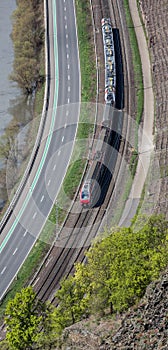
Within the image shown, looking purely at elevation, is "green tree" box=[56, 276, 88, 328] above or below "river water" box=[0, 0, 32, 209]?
below

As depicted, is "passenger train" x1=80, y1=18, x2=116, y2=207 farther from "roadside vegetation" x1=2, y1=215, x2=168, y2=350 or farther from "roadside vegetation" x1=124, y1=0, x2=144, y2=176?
"roadside vegetation" x1=2, y1=215, x2=168, y2=350

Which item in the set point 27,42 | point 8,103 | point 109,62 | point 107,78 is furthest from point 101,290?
point 27,42

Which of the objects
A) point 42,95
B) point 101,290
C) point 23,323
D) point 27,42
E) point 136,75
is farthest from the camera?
point 27,42

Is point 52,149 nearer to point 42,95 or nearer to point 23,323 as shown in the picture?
point 42,95

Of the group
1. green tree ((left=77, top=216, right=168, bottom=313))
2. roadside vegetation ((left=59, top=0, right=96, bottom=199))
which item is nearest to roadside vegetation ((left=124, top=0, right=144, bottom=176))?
roadside vegetation ((left=59, top=0, right=96, bottom=199))

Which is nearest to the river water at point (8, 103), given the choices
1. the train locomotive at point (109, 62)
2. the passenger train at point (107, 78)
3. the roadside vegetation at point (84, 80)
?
the roadside vegetation at point (84, 80)

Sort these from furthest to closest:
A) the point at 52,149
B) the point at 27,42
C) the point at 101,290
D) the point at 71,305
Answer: the point at 27,42
the point at 52,149
the point at 71,305
the point at 101,290

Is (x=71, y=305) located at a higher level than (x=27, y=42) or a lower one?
lower

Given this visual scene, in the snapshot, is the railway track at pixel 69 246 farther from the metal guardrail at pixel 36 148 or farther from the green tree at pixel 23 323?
the green tree at pixel 23 323
